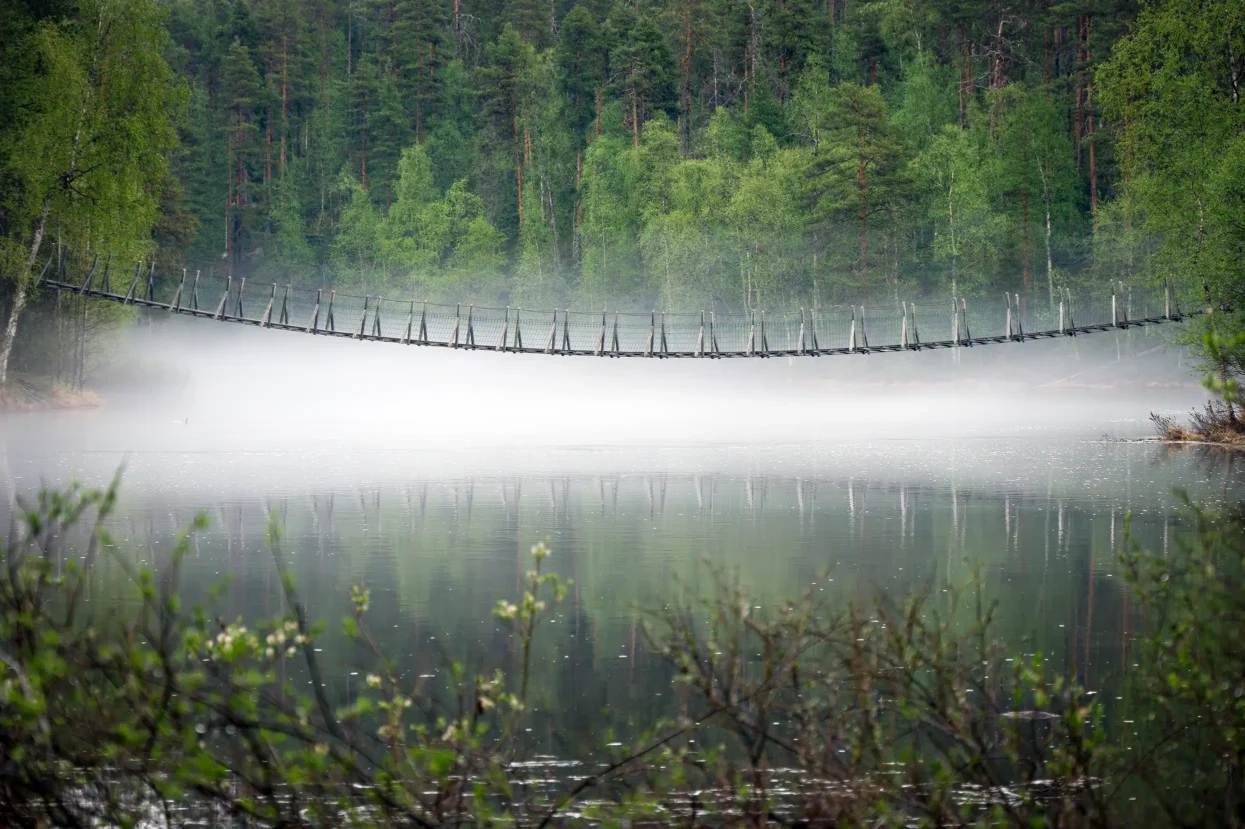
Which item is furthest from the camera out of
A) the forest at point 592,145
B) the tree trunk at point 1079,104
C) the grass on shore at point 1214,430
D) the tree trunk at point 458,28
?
the tree trunk at point 458,28

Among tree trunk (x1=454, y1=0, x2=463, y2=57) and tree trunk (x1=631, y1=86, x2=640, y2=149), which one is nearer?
tree trunk (x1=631, y1=86, x2=640, y2=149)

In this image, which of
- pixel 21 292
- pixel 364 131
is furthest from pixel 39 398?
pixel 364 131

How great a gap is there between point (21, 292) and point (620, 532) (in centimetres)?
2100

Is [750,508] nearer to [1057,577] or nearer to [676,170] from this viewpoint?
[1057,577]

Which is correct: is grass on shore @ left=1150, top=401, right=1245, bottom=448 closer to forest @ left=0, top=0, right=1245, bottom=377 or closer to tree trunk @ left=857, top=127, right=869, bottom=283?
forest @ left=0, top=0, right=1245, bottom=377

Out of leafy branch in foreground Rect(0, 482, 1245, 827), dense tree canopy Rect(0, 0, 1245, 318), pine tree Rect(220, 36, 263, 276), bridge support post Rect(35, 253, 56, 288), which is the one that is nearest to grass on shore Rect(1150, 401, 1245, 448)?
dense tree canopy Rect(0, 0, 1245, 318)

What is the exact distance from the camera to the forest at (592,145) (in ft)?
117

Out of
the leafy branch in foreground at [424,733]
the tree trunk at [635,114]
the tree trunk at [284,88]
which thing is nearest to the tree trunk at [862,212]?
the tree trunk at [635,114]

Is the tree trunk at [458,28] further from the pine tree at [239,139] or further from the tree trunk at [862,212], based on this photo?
the tree trunk at [862,212]

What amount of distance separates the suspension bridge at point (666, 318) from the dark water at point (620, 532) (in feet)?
11.5

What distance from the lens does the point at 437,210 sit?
61.5 meters

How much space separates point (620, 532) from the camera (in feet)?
54.7

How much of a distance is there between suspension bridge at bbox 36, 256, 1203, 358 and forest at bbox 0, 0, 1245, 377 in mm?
895

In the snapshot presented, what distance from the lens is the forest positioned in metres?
35.6
